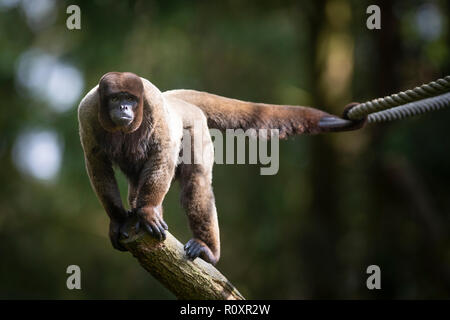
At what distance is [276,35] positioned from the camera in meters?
9.82

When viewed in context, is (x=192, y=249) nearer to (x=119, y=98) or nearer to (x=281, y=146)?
(x=119, y=98)

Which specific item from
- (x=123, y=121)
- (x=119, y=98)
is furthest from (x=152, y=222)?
(x=119, y=98)

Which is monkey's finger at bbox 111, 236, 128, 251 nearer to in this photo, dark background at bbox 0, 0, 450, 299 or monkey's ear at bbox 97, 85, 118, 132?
monkey's ear at bbox 97, 85, 118, 132

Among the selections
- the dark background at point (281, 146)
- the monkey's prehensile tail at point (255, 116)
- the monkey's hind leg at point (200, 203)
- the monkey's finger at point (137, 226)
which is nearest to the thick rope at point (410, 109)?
the monkey's prehensile tail at point (255, 116)

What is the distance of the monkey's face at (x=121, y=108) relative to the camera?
3.23m

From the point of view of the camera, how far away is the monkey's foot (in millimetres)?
3695

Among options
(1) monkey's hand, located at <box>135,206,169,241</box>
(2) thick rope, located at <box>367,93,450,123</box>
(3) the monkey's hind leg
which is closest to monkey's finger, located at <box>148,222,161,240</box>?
(1) monkey's hand, located at <box>135,206,169,241</box>

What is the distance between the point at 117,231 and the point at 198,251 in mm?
566

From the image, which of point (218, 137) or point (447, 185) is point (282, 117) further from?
point (447, 185)

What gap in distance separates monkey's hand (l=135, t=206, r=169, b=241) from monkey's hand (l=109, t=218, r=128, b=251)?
0.43ft

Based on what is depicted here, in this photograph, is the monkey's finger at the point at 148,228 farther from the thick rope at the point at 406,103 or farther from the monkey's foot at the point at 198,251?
the thick rope at the point at 406,103

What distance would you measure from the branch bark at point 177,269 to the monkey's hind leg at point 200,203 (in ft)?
0.87

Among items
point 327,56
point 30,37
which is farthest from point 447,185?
point 30,37
